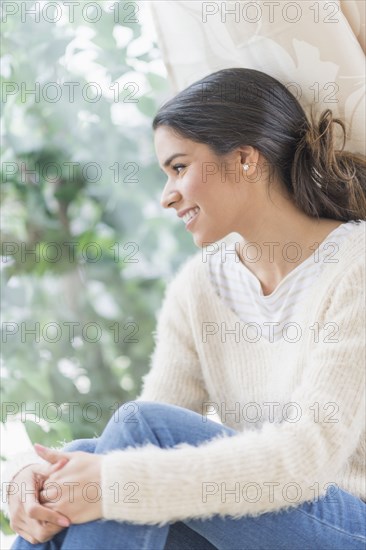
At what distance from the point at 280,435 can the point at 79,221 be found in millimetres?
947

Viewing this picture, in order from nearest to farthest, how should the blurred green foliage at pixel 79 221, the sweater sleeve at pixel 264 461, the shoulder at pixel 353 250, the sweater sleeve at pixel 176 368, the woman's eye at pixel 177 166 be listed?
the sweater sleeve at pixel 264 461, the shoulder at pixel 353 250, the woman's eye at pixel 177 166, the sweater sleeve at pixel 176 368, the blurred green foliage at pixel 79 221

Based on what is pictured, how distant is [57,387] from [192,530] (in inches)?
26.4

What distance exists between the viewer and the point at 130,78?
1.62 metres

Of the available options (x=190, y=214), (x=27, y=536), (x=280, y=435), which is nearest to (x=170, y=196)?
(x=190, y=214)

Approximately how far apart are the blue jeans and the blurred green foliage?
1.60ft

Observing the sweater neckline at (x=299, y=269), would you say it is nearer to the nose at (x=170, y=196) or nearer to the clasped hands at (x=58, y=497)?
the nose at (x=170, y=196)

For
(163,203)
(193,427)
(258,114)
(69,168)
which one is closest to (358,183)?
(258,114)

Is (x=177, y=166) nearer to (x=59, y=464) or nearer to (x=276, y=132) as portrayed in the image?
(x=276, y=132)

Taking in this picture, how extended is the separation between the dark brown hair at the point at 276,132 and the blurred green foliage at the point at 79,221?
426mm

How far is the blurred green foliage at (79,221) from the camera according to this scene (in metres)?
1.60

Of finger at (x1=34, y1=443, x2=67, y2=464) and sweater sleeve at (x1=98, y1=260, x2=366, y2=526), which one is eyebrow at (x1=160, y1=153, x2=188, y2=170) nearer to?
sweater sleeve at (x1=98, y1=260, x2=366, y2=526)

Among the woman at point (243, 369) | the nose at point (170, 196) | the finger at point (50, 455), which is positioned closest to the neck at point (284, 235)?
the woman at point (243, 369)

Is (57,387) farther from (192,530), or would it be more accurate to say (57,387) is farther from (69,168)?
(192,530)

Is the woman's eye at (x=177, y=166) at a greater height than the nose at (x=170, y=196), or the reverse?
the woman's eye at (x=177, y=166)
